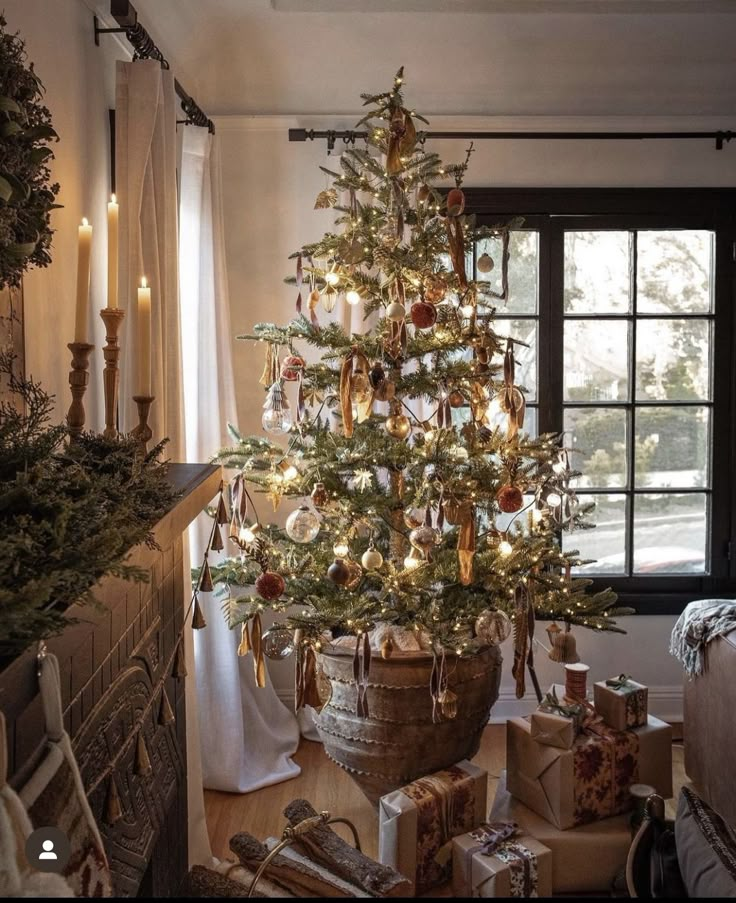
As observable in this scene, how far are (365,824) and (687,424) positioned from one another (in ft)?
6.69

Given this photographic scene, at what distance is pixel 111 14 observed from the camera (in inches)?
85.2

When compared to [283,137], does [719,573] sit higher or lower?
lower

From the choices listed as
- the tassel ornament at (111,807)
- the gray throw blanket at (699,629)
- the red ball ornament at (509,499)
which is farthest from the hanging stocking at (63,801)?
the gray throw blanket at (699,629)

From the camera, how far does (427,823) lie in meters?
2.37

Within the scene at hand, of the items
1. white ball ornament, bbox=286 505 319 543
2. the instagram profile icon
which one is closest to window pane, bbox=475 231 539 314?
white ball ornament, bbox=286 505 319 543

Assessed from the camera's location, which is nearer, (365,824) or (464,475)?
(464,475)

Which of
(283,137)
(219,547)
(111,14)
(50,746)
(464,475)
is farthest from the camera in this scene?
(283,137)

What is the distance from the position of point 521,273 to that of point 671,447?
0.95 m

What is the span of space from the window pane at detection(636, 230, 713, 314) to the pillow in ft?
7.34

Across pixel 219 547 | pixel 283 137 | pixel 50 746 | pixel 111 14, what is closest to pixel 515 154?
pixel 283 137

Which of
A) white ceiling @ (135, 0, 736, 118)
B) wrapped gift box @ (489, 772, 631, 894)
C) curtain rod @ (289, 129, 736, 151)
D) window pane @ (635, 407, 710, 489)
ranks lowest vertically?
wrapped gift box @ (489, 772, 631, 894)

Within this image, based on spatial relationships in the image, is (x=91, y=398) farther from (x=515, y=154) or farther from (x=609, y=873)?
(x=515, y=154)

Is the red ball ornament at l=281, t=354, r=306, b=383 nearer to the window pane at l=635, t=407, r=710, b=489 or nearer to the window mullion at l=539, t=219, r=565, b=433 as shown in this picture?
the window mullion at l=539, t=219, r=565, b=433

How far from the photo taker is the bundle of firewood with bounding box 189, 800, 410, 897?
1.68 m
